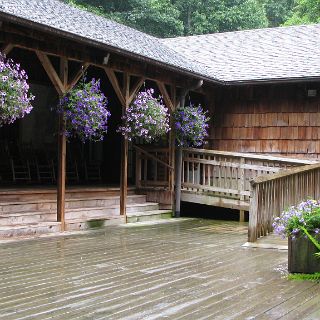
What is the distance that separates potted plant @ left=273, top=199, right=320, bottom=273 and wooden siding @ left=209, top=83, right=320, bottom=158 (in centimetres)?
725

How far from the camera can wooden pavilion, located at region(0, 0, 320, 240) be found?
34.6 feet

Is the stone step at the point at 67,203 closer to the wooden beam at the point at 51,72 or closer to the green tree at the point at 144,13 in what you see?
the wooden beam at the point at 51,72

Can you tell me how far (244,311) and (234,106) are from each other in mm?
9719

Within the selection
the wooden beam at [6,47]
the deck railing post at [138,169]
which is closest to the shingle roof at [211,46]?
the wooden beam at [6,47]

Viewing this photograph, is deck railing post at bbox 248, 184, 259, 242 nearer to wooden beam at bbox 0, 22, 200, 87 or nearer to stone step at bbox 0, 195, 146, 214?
wooden beam at bbox 0, 22, 200, 87

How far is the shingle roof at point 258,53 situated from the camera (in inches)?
506

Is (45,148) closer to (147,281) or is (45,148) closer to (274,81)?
(274,81)

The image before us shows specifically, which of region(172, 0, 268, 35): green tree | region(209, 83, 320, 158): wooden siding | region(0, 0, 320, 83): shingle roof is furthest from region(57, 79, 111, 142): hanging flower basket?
region(172, 0, 268, 35): green tree

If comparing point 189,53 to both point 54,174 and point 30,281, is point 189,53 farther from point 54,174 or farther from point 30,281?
point 30,281

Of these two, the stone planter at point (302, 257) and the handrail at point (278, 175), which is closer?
the stone planter at point (302, 257)

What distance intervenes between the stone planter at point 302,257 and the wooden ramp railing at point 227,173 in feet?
18.4

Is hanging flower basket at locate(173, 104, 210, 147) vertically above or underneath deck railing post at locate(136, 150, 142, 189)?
above

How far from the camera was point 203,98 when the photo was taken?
559 inches

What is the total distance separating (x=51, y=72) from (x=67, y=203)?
2.70 metres
